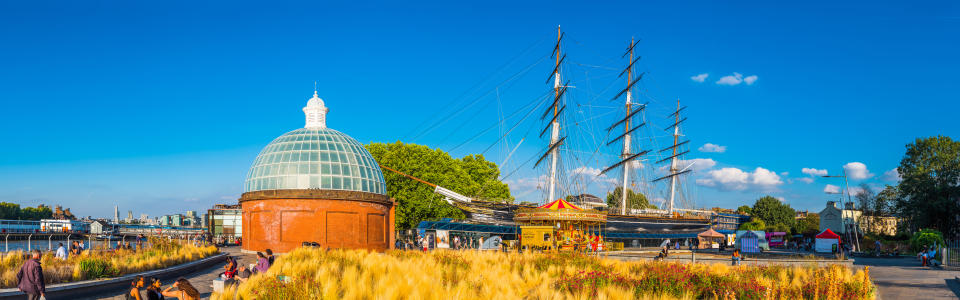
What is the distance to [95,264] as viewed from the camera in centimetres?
1762

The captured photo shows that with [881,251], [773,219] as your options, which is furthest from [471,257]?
A: [773,219]

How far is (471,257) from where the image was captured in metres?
25.6

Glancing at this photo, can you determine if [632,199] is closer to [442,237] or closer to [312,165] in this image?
[442,237]

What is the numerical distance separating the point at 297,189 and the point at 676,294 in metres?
22.5

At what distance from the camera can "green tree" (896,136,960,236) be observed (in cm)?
5393

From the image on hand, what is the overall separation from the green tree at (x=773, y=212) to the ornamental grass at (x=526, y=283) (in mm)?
93638

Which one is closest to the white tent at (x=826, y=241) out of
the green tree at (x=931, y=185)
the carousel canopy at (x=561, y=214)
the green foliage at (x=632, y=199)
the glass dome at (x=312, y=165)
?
the green tree at (x=931, y=185)

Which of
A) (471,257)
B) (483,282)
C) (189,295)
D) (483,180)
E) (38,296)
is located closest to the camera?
(189,295)

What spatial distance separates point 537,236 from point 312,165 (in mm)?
13593

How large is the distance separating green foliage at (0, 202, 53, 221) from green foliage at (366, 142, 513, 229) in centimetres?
12976

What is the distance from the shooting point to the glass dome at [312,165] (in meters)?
33.3

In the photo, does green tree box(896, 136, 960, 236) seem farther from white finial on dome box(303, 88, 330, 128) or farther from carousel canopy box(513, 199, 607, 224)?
white finial on dome box(303, 88, 330, 128)

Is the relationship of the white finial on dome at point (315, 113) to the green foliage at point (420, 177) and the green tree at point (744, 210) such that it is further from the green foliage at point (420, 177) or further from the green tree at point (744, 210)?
the green tree at point (744, 210)

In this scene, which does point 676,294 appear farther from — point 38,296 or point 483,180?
point 483,180
